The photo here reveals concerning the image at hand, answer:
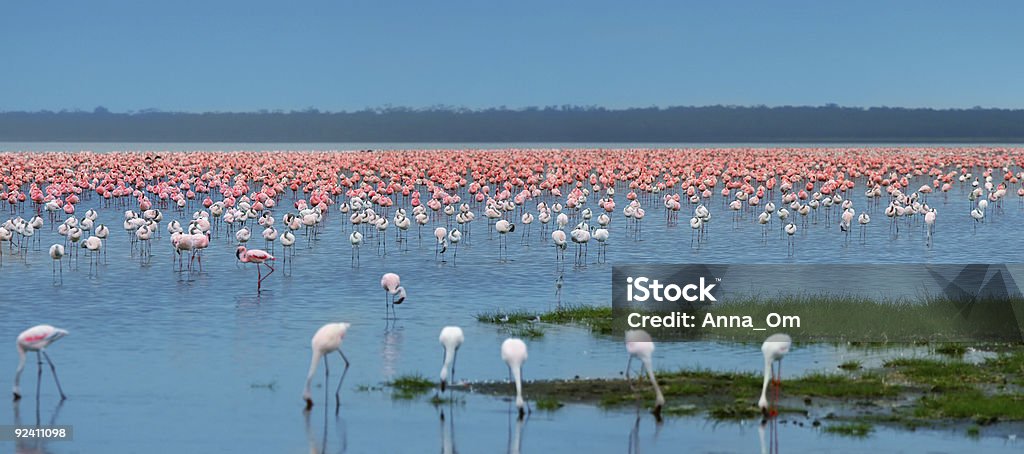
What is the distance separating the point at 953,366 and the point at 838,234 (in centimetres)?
2544

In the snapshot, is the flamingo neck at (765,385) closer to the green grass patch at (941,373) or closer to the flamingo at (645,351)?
the flamingo at (645,351)

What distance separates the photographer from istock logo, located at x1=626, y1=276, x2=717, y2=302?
90.1ft

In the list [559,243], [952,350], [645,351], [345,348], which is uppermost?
[645,351]

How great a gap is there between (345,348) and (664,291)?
27.9 feet

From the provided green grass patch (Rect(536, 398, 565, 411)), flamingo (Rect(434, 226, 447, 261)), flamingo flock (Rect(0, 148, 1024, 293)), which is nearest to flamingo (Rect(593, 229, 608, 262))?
flamingo flock (Rect(0, 148, 1024, 293))

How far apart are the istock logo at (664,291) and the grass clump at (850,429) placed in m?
11.1

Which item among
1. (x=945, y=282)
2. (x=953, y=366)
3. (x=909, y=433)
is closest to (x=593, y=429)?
(x=909, y=433)

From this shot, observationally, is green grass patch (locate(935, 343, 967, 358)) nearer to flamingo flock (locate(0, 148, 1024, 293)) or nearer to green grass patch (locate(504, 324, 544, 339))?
green grass patch (locate(504, 324, 544, 339))

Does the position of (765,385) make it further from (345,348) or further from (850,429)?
(345,348)

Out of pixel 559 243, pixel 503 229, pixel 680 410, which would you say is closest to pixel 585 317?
pixel 680 410

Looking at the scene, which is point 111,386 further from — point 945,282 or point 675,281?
point 945,282

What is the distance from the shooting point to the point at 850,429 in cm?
1554

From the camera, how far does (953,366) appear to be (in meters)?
19.5
